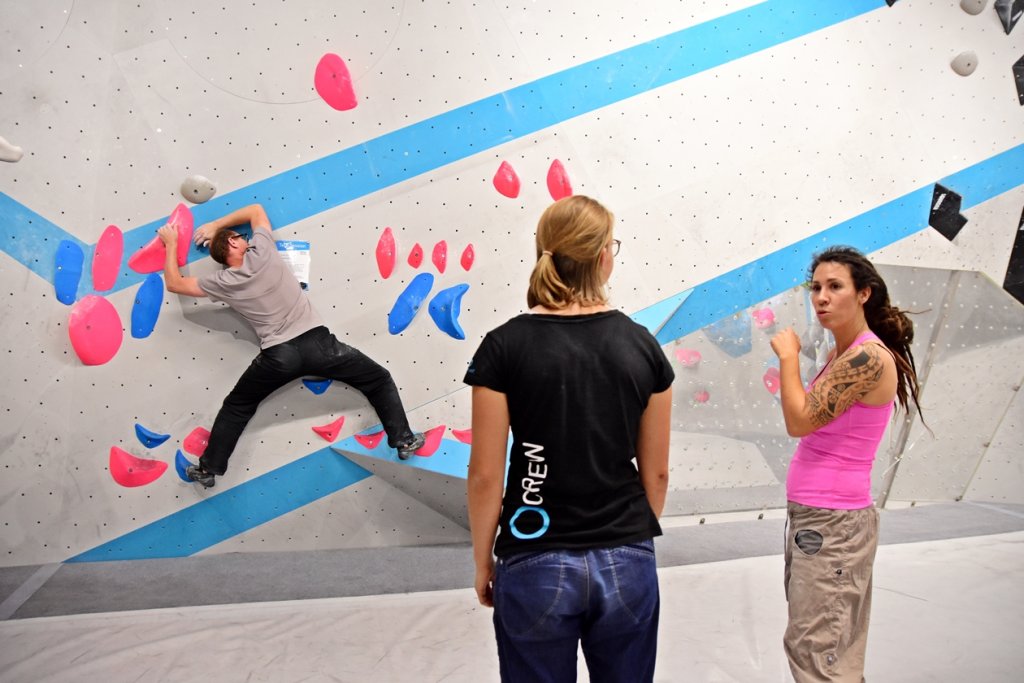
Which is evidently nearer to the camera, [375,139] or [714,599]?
[714,599]

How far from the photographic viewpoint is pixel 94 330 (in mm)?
3131

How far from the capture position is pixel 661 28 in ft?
11.8

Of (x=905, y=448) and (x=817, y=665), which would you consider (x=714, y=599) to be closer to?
(x=817, y=665)

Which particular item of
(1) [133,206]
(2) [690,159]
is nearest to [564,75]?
(2) [690,159]

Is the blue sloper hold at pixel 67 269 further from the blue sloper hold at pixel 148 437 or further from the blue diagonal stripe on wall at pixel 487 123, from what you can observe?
the blue sloper hold at pixel 148 437

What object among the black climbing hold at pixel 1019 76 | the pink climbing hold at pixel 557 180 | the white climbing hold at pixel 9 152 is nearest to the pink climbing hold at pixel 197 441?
the white climbing hold at pixel 9 152

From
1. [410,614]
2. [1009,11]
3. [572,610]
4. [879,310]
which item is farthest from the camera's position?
[1009,11]

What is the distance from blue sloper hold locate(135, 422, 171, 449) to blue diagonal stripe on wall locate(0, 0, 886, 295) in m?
0.53

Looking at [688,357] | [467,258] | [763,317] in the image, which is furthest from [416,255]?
[763,317]

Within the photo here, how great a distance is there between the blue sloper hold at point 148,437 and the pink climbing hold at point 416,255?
1.14m

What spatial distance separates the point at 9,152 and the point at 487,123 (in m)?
1.70

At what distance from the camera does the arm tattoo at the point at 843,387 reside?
1.77 meters

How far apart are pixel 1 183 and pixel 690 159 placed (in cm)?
264

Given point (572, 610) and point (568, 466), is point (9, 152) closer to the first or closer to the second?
point (568, 466)
